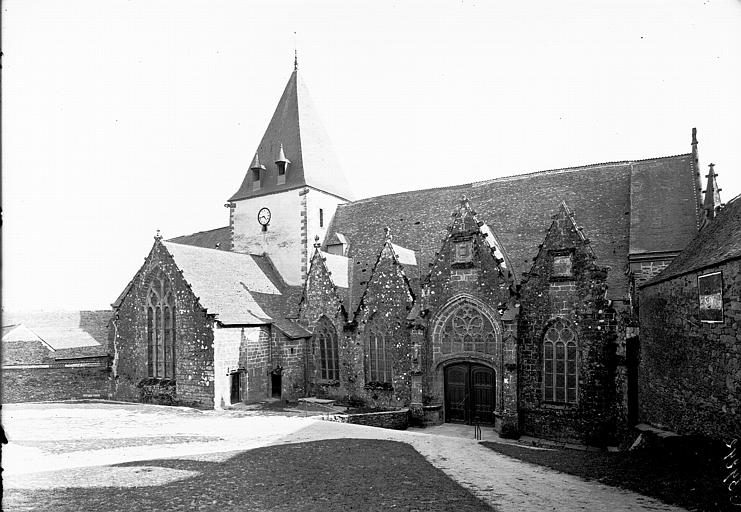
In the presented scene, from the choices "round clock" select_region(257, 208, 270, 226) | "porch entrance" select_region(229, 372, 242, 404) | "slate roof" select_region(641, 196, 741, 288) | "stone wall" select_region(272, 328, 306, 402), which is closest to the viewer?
"slate roof" select_region(641, 196, 741, 288)

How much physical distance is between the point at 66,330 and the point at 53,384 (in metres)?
7.82

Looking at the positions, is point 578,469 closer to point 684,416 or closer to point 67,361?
point 684,416

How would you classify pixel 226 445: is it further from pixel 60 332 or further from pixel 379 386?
pixel 60 332

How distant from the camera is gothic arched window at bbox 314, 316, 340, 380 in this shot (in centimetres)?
2547

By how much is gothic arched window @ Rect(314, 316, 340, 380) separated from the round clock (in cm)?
878

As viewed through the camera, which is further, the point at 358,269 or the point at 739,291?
the point at 358,269

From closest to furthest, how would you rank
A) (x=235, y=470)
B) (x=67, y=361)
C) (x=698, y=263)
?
(x=235, y=470), (x=698, y=263), (x=67, y=361)

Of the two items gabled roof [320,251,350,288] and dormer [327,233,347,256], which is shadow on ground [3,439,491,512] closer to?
gabled roof [320,251,350,288]

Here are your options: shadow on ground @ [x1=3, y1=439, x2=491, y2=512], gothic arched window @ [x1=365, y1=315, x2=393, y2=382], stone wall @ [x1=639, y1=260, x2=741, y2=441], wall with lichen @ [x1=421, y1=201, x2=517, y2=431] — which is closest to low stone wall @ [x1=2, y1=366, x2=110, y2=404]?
gothic arched window @ [x1=365, y1=315, x2=393, y2=382]

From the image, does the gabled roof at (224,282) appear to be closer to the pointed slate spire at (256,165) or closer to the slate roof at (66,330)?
the pointed slate spire at (256,165)

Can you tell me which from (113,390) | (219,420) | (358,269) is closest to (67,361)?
(113,390)

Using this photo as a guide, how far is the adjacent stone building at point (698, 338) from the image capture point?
11.7 meters

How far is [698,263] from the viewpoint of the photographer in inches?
546

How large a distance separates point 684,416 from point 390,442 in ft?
27.9
